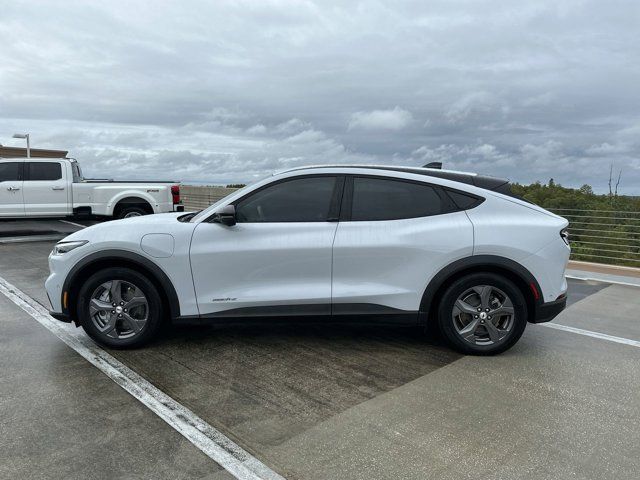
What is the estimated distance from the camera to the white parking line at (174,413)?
2.78 m

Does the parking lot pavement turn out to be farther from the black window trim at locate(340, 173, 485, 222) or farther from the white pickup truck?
the white pickup truck

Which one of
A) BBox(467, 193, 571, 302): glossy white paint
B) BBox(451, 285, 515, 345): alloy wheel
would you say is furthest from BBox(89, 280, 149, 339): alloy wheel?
BBox(467, 193, 571, 302): glossy white paint

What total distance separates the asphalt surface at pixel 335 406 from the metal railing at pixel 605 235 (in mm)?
5372

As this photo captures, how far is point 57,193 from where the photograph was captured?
41.5ft

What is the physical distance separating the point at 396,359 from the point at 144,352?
2187mm

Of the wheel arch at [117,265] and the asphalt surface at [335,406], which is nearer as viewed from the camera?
the asphalt surface at [335,406]

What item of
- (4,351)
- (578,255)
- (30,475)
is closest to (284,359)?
(30,475)

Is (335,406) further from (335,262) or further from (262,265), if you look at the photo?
(262,265)

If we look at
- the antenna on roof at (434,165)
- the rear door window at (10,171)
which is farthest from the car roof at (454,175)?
the rear door window at (10,171)

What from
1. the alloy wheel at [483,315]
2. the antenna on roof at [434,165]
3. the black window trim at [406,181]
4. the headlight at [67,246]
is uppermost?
the antenna on roof at [434,165]

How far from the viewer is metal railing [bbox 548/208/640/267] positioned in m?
9.98

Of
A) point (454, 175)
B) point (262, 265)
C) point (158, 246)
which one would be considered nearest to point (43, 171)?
point (158, 246)

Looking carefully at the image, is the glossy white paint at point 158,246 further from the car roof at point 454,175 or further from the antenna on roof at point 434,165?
the antenna on roof at point 434,165

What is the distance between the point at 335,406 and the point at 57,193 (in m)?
11.5
